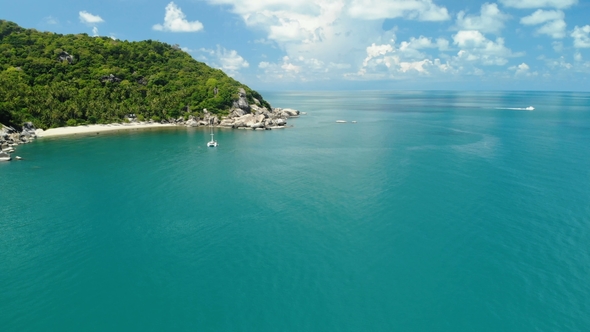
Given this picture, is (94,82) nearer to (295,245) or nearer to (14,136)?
(14,136)

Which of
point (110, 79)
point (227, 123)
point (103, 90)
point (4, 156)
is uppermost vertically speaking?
point (110, 79)

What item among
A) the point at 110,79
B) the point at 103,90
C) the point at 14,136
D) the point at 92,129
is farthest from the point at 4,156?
the point at 110,79

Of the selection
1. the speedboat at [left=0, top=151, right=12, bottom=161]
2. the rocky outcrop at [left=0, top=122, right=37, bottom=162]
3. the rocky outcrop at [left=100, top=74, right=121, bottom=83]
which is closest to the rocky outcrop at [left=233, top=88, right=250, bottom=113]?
the rocky outcrop at [left=100, top=74, right=121, bottom=83]

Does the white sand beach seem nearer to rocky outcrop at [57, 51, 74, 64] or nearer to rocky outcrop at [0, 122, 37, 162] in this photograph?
rocky outcrop at [0, 122, 37, 162]

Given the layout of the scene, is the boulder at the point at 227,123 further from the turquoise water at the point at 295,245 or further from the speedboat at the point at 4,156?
the speedboat at the point at 4,156

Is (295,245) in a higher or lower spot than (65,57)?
lower

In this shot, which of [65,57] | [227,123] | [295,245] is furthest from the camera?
[65,57]

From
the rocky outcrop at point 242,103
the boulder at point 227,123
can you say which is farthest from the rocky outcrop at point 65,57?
the boulder at point 227,123

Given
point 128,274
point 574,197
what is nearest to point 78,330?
point 128,274
